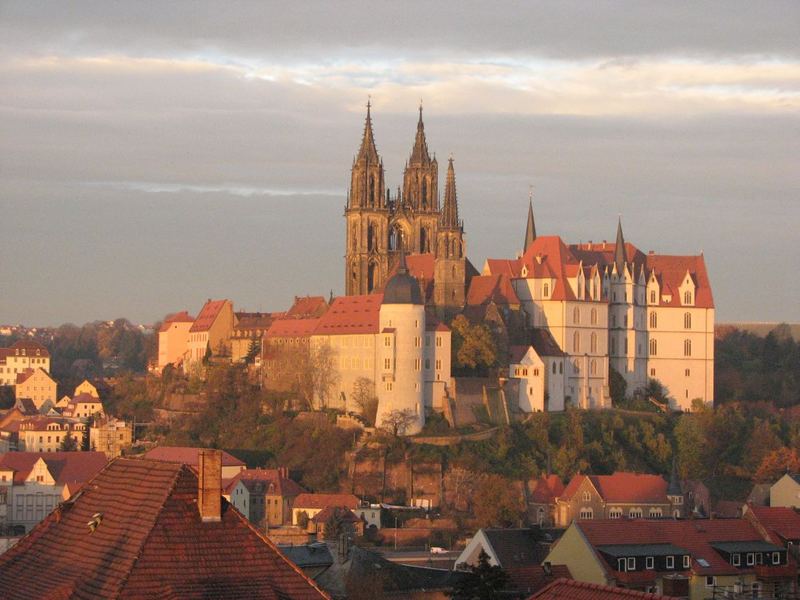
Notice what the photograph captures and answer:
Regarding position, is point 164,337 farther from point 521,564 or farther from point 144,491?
point 144,491

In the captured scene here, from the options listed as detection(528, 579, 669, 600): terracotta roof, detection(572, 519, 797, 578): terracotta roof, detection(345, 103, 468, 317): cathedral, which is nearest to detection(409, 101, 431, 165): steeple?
detection(345, 103, 468, 317): cathedral

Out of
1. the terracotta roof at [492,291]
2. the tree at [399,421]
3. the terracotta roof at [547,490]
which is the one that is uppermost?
the terracotta roof at [492,291]

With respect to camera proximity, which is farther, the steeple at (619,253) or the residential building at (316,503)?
the steeple at (619,253)

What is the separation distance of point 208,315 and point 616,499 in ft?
143

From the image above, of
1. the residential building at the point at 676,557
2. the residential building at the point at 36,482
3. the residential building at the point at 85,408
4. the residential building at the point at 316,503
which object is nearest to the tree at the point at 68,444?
the residential building at the point at 85,408

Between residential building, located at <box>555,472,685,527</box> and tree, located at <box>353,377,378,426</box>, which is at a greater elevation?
tree, located at <box>353,377,378,426</box>

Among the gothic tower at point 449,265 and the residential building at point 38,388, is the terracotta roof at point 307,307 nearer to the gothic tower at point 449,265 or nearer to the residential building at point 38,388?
the gothic tower at point 449,265

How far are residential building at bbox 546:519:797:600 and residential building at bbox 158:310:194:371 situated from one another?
76.2m

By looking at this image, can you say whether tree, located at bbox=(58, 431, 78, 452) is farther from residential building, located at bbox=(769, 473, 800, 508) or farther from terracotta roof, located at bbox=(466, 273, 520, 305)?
residential building, located at bbox=(769, 473, 800, 508)

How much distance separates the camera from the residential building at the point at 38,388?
136750 mm

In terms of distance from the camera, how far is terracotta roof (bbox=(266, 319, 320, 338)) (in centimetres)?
10725

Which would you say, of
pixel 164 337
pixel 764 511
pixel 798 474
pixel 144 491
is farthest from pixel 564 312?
pixel 144 491

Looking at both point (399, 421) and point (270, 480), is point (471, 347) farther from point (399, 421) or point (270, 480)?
point (270, 480)

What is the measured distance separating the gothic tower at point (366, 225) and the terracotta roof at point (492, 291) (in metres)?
8.35
